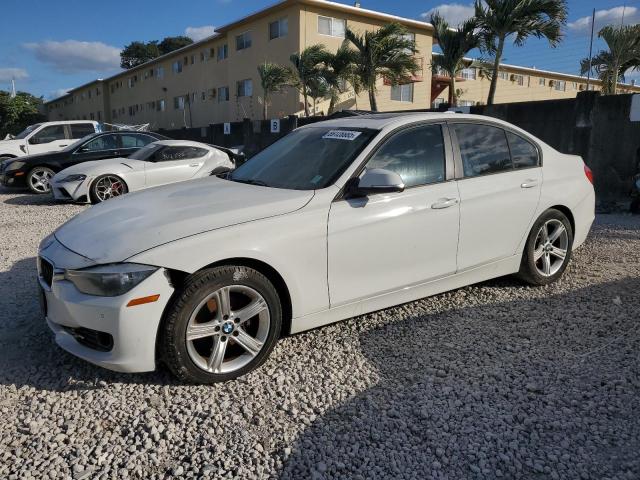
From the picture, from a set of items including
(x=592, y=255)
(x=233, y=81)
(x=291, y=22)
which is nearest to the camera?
Answer: (x=592, y=255)

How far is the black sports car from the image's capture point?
11.6 meters

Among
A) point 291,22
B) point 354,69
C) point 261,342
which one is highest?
point 291,22

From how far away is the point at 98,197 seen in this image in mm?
9602

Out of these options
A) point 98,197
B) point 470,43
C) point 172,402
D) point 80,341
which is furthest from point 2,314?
point 470,43

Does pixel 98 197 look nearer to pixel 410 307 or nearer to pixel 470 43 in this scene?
pixel 410 307

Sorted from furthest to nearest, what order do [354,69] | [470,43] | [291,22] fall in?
1. [291,22]
2. [354,69]
3. [470,43]

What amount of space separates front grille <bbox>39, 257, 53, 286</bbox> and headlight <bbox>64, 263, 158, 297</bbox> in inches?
17.5

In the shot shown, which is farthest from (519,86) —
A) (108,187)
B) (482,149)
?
(482,149)

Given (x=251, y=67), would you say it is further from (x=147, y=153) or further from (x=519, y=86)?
(x=519, y=86)

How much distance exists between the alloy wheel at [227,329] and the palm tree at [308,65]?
21.9 m

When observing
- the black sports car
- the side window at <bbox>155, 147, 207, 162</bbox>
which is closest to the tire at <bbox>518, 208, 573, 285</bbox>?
the side window at <bbox>155, 147, 207, 162</bbox>

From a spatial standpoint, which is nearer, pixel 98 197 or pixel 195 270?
pixel 195 270

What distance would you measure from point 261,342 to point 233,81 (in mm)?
31331

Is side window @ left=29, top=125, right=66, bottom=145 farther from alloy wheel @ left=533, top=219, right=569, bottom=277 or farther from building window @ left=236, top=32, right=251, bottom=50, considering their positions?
building window @ left=236, top=32, right=251, bottom=50
